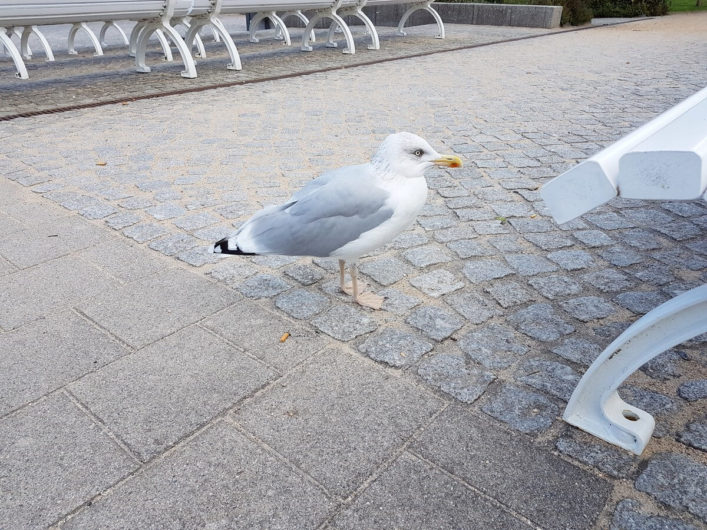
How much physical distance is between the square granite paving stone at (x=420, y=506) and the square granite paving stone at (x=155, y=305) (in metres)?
1.28

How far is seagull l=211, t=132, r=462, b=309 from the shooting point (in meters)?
2.39

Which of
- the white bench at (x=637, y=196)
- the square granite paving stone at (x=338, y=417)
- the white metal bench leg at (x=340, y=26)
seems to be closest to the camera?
the white bench at (x=637, y=196)

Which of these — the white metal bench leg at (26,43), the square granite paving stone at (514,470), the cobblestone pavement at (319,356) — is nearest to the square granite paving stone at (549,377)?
the cobblestone pavement at (319,356)

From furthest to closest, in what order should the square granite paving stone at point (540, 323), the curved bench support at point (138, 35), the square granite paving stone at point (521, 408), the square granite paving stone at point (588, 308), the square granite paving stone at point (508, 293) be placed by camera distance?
the curved bench support at point (138, 35) → the square granite paving stone at point (508, 293) → the square granite paving stone at point (588, 308) → the square granite paving stone at point (540, 323) → the square granite paving stone at point (521, 408)

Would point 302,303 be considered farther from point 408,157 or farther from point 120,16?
point 120,16

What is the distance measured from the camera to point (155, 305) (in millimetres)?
2715

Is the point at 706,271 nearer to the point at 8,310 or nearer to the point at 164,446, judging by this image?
the point at 164,446

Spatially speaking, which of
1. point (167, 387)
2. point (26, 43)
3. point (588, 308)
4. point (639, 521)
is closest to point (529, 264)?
point (588, 308)

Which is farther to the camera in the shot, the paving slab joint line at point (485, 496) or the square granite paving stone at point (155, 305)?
the square granite paving stone at point (155, 305)

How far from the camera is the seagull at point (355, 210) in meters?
2.39

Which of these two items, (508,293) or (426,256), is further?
(426,256)

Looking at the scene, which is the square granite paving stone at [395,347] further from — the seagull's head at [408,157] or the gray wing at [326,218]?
the seagull's head at [408,157]

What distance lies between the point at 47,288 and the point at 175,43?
252 inches

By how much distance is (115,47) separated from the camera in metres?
11.5
